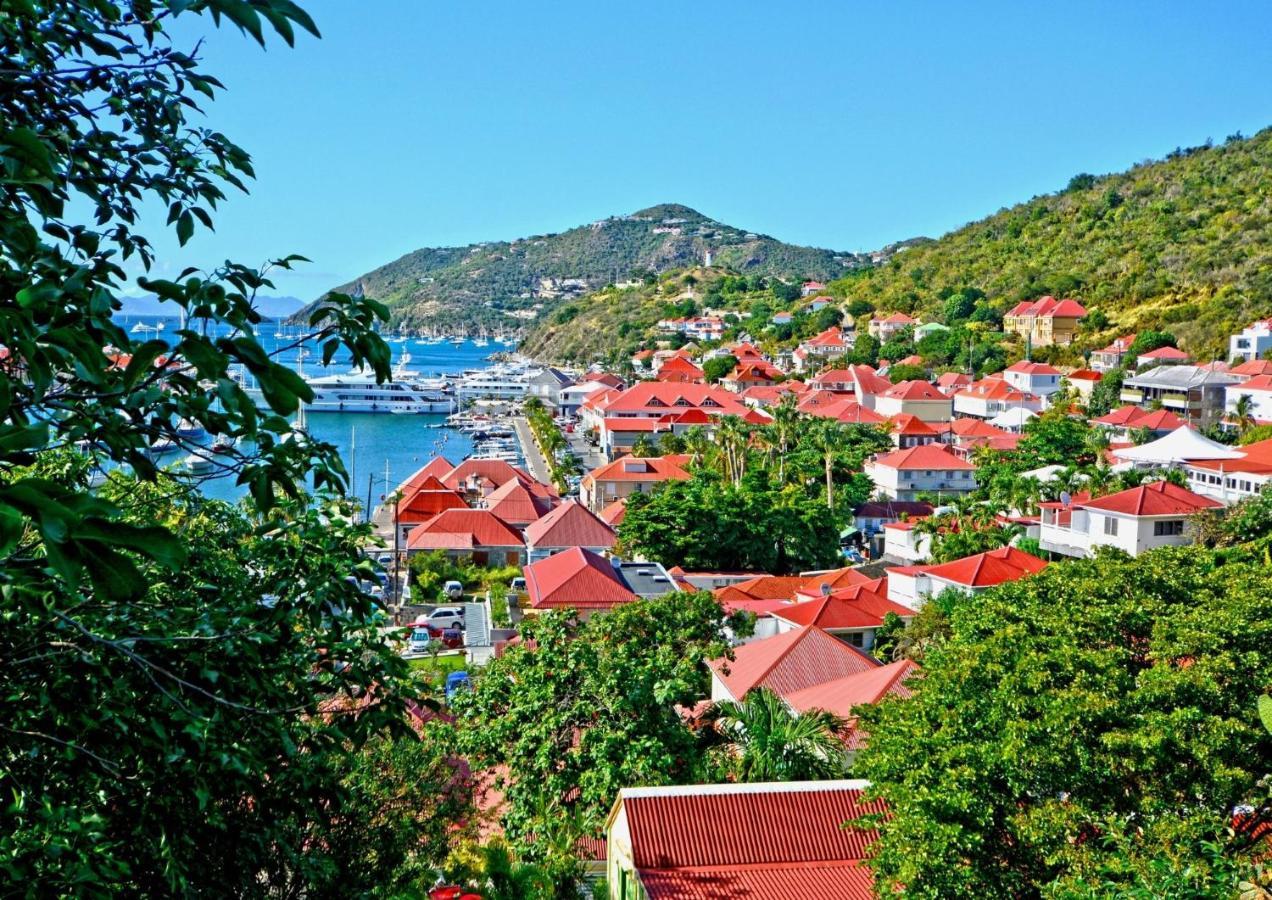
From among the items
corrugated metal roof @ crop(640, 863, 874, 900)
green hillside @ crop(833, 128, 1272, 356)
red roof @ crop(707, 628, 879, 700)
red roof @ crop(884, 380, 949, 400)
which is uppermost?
green hillside @ crop(833, 128, 1272, 356)

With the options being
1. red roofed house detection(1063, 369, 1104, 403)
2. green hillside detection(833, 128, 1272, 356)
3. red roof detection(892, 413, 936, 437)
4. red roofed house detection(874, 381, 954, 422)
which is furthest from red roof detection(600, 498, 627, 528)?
green hillside detection(833, 128, 1272, 356)

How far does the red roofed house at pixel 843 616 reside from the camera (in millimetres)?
25641

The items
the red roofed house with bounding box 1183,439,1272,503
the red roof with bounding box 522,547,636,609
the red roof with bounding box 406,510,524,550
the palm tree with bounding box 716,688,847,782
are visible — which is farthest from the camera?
the red roofed house with bounding box 1183,439,1272,503

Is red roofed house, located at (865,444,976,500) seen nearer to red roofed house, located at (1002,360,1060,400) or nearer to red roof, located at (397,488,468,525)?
A: red roof, located at (397,488,468,525)

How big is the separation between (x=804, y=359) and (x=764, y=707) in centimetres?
7532

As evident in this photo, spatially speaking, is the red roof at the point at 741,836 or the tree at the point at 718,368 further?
the tree at the point at 718,368

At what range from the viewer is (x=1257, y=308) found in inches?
2579

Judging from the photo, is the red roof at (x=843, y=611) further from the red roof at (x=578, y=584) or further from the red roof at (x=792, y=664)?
the red roof at (x=792, y=664)

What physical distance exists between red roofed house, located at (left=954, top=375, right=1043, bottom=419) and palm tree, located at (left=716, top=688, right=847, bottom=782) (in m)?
49.3

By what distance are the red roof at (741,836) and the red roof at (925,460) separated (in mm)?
35287

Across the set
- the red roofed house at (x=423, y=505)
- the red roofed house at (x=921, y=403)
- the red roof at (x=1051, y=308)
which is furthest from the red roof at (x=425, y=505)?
the red roof at (x=1051, y=308)

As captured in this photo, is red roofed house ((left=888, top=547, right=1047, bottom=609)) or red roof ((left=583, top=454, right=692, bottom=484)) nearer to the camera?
red roofed house ((left=888, top=547, right=1047, bottom=609))

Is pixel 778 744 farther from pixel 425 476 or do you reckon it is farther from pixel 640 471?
pixel 640 471

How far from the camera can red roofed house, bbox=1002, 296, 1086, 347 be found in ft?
242
